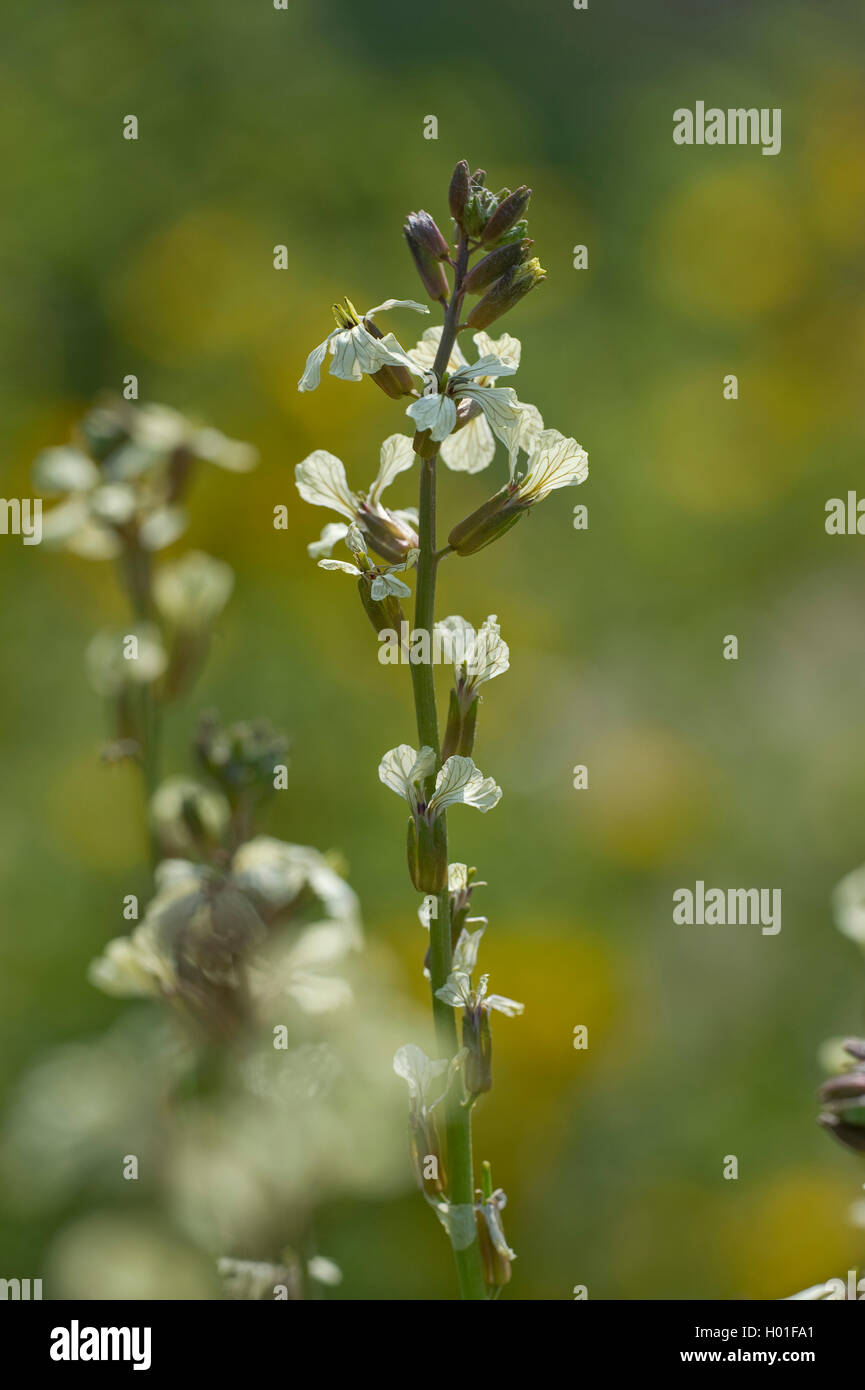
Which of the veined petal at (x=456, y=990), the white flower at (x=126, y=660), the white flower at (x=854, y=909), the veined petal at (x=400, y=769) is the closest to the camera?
the veined petal at (x=456, y=990)

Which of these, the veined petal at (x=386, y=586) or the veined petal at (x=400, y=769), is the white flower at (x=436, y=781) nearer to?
the veined petal at (x=400, y=769)

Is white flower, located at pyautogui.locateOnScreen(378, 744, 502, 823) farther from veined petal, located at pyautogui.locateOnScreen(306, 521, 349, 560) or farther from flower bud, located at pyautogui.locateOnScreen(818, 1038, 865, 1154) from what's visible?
flower bud, located at pyautogui.locateOnScreen(818, 1038, 865, 1154)

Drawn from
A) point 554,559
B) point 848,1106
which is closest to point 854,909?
point 848,1106

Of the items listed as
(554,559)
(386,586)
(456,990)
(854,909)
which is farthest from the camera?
(554,559)

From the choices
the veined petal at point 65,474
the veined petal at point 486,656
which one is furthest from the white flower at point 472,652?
the veined petal at point 65,474

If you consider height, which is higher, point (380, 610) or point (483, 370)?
point (483, 370)

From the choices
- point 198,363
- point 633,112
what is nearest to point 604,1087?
point 198,363

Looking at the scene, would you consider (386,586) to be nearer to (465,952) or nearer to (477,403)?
(477,403)
